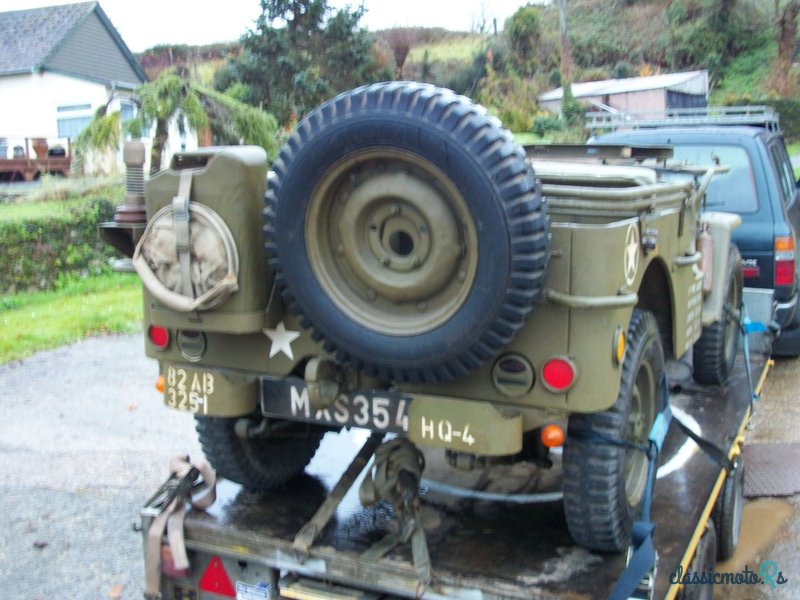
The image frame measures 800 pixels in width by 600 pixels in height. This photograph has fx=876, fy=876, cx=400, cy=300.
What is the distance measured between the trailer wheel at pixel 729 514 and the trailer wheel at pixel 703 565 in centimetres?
33

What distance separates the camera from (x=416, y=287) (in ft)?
8.55

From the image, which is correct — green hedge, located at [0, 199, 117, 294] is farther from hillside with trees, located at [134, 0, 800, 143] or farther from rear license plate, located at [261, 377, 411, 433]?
hillside with trees, located at [134, 0, 800, 143]

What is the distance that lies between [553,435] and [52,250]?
991 cm

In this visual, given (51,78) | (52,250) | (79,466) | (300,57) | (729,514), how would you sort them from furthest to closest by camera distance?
(51,78), (300,57), (52,250), (79,466), (729,514)

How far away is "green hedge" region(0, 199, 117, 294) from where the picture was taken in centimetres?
1070

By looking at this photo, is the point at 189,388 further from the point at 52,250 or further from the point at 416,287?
A: the point at 52,250

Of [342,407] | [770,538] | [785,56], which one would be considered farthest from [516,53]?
[342,407]

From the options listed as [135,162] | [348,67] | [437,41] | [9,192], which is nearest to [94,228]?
[9,192]

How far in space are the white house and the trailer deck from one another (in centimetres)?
2357

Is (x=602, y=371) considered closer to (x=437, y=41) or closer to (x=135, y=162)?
(x=135, y=162)

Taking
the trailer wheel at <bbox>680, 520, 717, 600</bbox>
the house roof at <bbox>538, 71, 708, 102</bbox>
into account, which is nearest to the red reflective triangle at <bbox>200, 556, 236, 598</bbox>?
the trailer wheel at <bbox>680, 520, 717, 600</bbox>

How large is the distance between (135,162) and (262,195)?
0.53m

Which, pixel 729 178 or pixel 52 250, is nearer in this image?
pixel 729 178

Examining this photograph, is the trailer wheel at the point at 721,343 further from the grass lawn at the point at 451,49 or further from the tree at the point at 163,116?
the grass lawn at the point at 451,49
